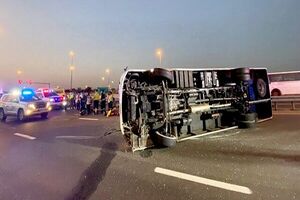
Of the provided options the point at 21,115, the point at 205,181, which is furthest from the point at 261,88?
the point at 21,115

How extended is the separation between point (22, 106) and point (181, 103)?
14.5 meters

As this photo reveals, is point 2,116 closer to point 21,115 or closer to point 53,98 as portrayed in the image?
point 21,115

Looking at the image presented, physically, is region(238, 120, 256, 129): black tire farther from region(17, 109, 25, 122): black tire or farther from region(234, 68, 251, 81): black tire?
region(17, 109, 25, 122): black tire

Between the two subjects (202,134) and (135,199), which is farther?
(202,134)

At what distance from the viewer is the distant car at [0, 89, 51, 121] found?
1883 cm

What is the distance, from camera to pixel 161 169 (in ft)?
18.7

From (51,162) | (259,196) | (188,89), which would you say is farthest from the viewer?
(188,89)

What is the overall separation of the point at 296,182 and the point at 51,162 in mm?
5549

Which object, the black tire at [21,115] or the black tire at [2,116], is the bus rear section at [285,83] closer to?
the black tire at [21,115]

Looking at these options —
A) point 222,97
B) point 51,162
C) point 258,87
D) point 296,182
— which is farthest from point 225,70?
point 51,162

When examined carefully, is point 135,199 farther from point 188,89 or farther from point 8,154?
point 8,154

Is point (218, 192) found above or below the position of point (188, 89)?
below

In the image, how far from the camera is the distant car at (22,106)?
1883 cm

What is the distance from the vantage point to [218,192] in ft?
14.2
